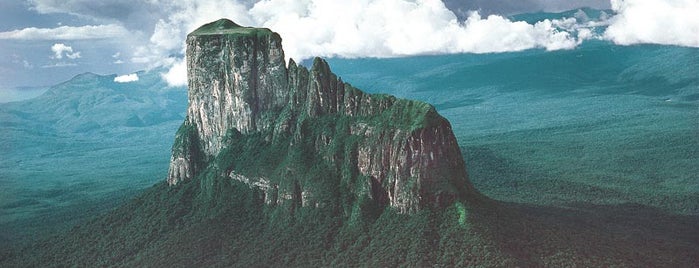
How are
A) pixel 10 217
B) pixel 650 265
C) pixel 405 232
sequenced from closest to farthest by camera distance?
pixel 650 265 < pixel 405 232 < pixel 10 217

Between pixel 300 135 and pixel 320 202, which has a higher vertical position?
pixel 300 135

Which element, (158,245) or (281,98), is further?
(281,98)

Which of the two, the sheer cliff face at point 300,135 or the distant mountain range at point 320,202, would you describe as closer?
the distant mountain range at point 320,202

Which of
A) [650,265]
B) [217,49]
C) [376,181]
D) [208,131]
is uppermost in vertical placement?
[217,49]

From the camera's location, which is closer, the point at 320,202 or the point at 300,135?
the point at 320,202

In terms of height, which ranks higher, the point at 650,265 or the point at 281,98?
the point at 281,98

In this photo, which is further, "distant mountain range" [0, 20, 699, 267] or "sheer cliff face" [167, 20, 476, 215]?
"sheer cliff face" [167, 20, 476, 215]

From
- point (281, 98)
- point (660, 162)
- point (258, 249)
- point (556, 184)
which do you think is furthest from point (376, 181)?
point (660, 162)

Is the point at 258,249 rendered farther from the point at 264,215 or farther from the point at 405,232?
the point at 405,232
